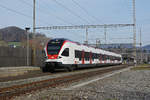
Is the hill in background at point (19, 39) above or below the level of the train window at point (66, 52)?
above

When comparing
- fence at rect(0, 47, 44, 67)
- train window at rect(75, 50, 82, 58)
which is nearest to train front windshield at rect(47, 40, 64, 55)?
fence at rect(0, 47, 44, 67)

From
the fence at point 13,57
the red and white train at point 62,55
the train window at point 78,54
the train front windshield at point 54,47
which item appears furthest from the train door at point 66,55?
the train window at point 78,54

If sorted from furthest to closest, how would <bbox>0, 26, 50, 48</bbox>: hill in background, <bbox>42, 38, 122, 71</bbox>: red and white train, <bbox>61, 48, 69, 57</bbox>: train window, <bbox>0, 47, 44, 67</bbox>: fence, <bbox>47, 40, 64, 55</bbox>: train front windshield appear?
1. <bbox>0, 26, 50, 48</bbox>: hill in background
2. <bbox>0, 47, 44, 67</bbox>: fence
3. <bbox>61, 48, 69, 57</bbox>: train window
4. <bbox>47, 40, 64, 55</bbox>: train front windshield
5. <bbox>42, 38, 122, 71</bbox>: red and white train

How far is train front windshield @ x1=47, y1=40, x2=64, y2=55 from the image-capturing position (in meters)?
22.4

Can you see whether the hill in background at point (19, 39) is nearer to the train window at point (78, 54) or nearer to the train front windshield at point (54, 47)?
the train window at point (78, 54)

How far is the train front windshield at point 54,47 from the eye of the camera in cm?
2244

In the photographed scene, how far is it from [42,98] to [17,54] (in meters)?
20.3

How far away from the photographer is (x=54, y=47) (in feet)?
74.6

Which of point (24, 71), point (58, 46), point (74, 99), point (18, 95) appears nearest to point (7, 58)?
point (24, 71)

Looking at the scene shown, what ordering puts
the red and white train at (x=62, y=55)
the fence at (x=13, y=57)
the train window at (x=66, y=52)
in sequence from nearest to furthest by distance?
the red and white train at (x=62, y=55) < the train window at (x=66, y=52) < the fence at (x=13, y=57)

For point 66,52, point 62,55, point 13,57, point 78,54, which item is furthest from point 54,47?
point 13,57

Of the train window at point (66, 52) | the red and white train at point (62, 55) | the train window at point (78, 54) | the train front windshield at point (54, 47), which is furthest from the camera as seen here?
the train window at point (78, 54)

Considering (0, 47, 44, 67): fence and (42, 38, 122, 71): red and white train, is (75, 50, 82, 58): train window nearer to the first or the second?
(42, 38, 122, 71): red and white train

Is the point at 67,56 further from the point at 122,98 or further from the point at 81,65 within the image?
the point at 122,98
